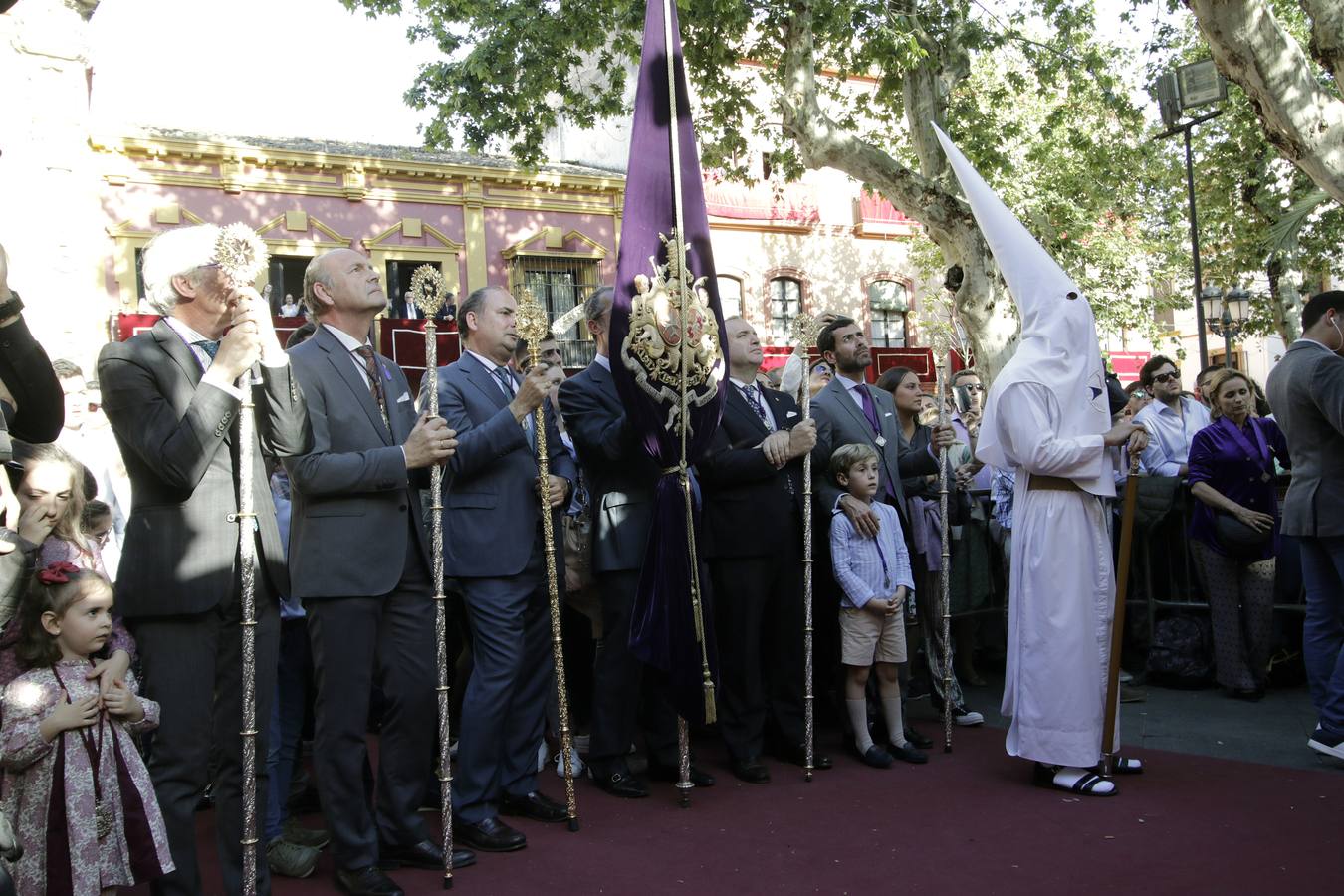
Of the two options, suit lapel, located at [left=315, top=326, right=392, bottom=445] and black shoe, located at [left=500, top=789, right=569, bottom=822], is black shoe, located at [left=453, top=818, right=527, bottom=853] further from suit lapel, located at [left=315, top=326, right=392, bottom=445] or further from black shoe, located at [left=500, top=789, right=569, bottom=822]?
suit lapel, located at [left=315, top=326, right=392, bottom=445]

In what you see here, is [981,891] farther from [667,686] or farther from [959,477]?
[959,477]

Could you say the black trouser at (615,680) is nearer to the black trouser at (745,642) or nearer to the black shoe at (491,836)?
the black trouser at (745,642)

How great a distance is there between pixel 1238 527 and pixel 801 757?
10.0 feet

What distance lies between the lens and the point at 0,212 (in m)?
12.9

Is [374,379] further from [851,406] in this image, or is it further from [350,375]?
[851,406]

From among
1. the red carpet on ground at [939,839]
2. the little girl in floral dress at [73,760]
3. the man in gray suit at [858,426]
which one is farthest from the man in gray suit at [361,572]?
the man in gray suit at [858,426]

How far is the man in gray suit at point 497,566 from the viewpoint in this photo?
4500 mm

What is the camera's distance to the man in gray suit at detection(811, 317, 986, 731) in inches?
236

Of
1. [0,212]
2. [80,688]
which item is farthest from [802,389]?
[0,212]

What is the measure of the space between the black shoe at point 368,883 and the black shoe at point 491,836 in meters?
0.55

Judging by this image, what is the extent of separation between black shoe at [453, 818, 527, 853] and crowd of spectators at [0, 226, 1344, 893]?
0.04 feet

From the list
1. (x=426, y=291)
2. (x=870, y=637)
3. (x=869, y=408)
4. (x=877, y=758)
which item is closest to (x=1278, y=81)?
(x=869, y=408)

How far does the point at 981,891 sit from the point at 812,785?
150cm

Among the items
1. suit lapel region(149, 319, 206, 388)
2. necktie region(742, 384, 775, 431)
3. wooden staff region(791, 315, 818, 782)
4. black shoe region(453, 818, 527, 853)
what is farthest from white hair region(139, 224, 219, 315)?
necktie region(742, 384, 775, 431)
